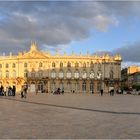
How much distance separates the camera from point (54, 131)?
11.7m

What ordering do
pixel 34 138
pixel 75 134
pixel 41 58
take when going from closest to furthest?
1. pixel 34 138
2. pixel 75 134
3. pixel 41 58

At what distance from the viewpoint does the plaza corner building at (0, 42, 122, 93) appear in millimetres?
116125

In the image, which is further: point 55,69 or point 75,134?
point 55,69

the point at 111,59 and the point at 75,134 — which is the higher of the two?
the point at 111,59

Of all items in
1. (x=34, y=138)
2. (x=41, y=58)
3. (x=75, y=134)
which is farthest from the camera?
(x=41, y=58)

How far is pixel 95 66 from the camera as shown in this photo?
4619 inches

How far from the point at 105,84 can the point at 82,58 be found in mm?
11175

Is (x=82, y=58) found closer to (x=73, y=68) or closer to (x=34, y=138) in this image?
(x=73, y=68)

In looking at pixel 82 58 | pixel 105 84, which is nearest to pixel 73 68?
pixel 82 58

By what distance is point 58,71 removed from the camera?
117938mm

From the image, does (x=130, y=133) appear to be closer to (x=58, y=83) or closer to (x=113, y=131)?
(x=113, y=131)

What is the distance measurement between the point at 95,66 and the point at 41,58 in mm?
17065

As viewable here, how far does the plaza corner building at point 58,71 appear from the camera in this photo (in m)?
116

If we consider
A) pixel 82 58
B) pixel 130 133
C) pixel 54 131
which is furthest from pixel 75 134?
pixel 82 58
